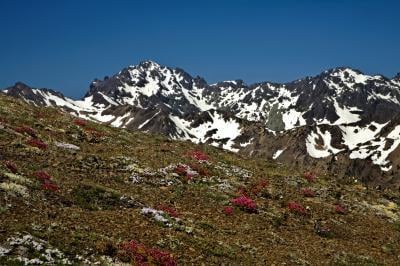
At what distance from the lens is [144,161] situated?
1581 inches

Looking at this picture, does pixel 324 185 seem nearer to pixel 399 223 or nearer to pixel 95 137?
pixel 399 223

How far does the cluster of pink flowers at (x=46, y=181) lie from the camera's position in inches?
1071

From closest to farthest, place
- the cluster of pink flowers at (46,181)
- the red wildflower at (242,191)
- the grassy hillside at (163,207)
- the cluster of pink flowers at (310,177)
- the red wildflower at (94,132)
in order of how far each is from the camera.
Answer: the grassy hillside at (163,207), the cluster of pink flowers at (46,181), the red wildflower at (242,191), the cluster of pink flowers at (310,177), the red wildflower at (94,132)

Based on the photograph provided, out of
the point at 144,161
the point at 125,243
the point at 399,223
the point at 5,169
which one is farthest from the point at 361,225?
the point at 5,169

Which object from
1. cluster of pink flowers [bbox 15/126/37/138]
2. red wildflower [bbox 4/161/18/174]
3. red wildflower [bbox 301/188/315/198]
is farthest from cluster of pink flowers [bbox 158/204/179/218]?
cluster of pink flowers [bbox 15/126/37/138]

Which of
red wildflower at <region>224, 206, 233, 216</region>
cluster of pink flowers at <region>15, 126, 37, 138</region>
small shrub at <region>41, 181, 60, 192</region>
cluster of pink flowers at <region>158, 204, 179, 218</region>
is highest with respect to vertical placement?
cluster of pink flowers at <region>15, 126, 37, 138</region>

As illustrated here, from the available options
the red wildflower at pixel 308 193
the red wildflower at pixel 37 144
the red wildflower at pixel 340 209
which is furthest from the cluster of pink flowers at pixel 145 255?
the red wildflower at pixel 308 193

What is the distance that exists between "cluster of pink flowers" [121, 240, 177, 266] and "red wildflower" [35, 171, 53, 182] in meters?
9.08

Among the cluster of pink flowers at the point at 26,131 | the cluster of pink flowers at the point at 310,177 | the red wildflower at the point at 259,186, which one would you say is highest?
the cluster of pink flowers at the point at 310,177

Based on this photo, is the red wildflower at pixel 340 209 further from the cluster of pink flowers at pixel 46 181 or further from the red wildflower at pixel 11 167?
the red wildflower at pixel 11 167

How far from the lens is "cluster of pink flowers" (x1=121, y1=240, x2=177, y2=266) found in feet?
66.6

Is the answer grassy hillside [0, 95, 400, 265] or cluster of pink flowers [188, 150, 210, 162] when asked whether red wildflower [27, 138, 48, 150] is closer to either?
grassy hillside [0, 95, 400, 265]

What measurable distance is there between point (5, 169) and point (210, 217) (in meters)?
11.2

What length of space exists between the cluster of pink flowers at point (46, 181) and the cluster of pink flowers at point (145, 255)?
24.9 ft
